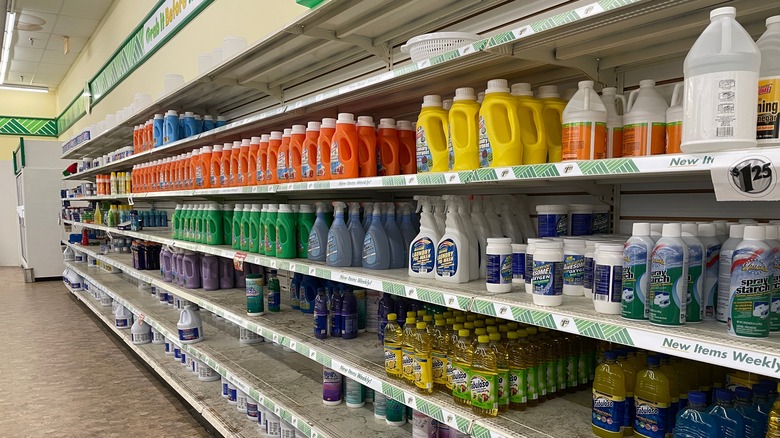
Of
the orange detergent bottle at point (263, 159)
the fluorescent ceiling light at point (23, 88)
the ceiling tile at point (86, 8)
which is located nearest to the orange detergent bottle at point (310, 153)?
the orange detergent bottle at point (263, 159)

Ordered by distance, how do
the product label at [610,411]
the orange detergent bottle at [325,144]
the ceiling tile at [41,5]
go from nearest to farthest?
the product label at [610,411] → the orange detergent bottle at [325,144] → the ceiling tile at [41,5]

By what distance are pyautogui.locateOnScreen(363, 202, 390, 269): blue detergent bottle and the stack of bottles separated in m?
1.02

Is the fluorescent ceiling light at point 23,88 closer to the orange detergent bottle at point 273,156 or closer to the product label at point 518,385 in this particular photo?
the orange detergent bottle at point 273,156

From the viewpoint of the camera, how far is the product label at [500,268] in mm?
1589

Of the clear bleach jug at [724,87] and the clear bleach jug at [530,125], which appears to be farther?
the clear bleach jug at [530,125]

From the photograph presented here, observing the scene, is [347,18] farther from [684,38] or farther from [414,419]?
[414,419]

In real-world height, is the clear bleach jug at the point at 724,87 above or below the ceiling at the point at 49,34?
below

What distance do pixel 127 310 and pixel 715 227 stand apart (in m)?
5.57

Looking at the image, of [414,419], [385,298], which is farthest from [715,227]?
[385,298]

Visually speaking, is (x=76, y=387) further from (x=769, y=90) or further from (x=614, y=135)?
(x=769, y=90)

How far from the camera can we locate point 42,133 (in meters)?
15.2

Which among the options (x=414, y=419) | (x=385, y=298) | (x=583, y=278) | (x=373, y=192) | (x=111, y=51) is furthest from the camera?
(x=111, y=51)

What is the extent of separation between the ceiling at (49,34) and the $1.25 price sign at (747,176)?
32.9 ft

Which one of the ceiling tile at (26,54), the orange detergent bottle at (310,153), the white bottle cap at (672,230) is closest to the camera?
the white bottle cap at (672,230)
